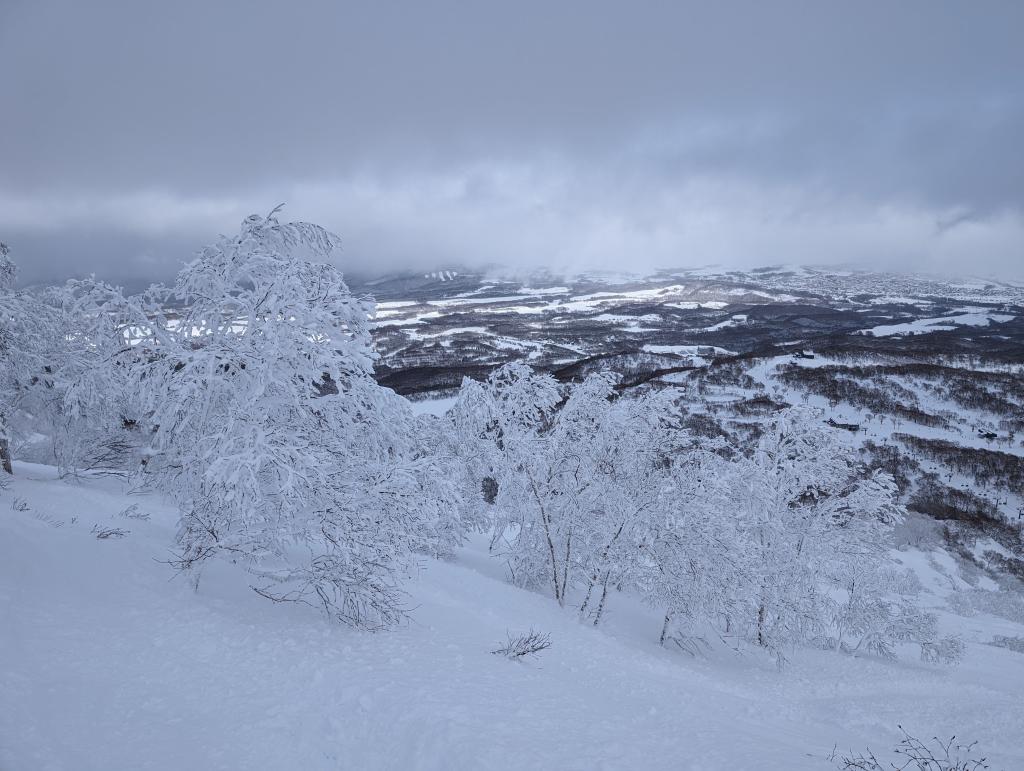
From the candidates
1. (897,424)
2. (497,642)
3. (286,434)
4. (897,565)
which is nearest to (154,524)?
(286,434)

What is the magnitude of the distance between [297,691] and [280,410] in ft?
12.3

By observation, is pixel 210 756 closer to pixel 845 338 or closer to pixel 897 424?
pixel 897 424

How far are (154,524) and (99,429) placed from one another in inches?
259

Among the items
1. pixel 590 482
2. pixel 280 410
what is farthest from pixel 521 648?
pixel 590 482

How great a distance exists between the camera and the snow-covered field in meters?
4.85

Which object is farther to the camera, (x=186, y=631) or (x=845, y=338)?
(x=845, y=338)

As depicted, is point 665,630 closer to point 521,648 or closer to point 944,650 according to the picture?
point 521,648

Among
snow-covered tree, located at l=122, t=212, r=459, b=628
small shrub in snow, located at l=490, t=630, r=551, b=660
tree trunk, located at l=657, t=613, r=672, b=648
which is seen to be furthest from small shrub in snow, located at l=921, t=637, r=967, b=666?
snow-covered tree, located at l=122, t=212, r=459, b=628

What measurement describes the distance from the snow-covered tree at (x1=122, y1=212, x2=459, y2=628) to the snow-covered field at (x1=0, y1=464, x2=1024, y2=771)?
97 cm

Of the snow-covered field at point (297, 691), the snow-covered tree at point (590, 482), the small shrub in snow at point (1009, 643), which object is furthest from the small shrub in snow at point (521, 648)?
the small shrub in snow at point (1009, 643)

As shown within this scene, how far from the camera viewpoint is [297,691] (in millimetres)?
5809

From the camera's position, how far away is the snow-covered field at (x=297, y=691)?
4852 mm

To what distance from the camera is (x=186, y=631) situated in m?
6.73

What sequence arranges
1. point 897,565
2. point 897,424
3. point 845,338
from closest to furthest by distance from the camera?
point 897,565 < point 897,424 < point 845,338
